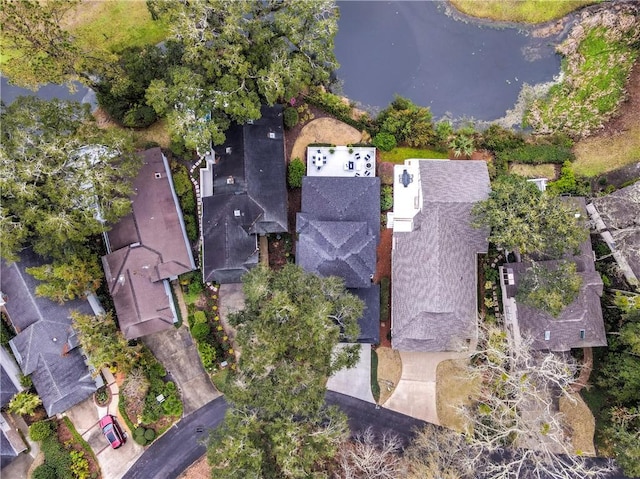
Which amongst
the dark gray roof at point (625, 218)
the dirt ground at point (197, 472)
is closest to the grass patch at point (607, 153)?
the dark gray roof at point (625, 218)

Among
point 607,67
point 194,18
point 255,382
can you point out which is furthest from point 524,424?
point 194,18

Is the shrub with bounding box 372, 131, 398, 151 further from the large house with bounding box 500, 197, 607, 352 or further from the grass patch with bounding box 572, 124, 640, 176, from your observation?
the grass patch with bounding box 572, 124, 640, 176

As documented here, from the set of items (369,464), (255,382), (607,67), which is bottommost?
(369,464)

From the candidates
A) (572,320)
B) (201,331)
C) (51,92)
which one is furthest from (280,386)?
(51,92)

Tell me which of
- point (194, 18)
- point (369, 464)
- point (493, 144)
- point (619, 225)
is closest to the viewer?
point (194, 18)

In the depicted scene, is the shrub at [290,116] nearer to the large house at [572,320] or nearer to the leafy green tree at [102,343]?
the leafy green tree at [102,343]

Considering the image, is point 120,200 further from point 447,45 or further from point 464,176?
point 447,45
